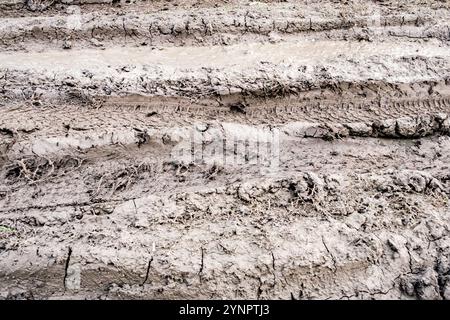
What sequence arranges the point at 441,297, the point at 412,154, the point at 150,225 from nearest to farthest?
1. the point at 441,297
2. the point at 150,225
3. the point at 412,154

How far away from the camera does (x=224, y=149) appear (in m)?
2.75

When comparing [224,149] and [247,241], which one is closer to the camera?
[247,241]

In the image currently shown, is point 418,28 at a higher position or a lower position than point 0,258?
higher

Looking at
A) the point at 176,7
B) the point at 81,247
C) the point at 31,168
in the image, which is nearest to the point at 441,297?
the point at 81,247

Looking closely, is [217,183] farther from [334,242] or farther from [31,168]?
[31,168]

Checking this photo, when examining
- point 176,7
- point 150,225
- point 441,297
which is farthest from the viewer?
point 176,7

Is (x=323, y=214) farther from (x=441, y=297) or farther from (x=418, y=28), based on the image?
(x=418, y=28)

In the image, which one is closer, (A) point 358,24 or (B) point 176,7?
(A) point 358,24

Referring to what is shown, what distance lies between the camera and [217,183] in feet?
8.33

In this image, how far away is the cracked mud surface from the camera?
205 cm

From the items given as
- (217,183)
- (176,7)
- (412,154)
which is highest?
(176,7)

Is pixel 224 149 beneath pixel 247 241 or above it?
above

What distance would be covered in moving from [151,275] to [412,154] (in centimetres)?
198

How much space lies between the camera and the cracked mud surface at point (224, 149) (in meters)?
2.05
